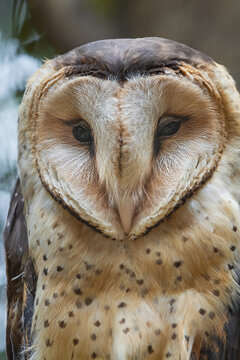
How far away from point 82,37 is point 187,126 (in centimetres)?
93

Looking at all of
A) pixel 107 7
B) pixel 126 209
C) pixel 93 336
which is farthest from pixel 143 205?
pixel 107 7

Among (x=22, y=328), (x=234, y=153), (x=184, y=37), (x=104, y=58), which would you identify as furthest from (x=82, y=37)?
(x=22, y=328)

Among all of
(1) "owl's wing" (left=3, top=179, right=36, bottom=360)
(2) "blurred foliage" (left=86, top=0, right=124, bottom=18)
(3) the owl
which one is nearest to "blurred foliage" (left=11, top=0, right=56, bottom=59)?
(2) "blurred foliage" (left=86, top=0, right=124, bottom=18)

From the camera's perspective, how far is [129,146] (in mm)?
1689

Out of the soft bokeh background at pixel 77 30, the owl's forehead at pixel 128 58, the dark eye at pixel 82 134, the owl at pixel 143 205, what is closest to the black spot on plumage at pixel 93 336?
the owl at pixel 143 205

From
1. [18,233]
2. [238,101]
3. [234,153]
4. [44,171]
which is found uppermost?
[238,101]

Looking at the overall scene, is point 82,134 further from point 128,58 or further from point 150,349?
point 150,349

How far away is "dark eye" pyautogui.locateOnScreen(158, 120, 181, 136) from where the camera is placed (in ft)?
5.94

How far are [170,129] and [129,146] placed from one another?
0.19 m

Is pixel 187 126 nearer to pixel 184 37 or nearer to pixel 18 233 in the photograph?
pixel 18 233

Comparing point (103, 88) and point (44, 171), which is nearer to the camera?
point (103, 88)

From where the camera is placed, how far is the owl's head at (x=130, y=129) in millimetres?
1727

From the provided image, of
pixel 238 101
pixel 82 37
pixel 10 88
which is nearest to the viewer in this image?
pixel 238 101

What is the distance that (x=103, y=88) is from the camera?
1747 mm
